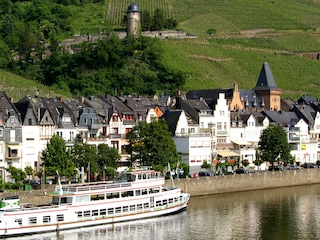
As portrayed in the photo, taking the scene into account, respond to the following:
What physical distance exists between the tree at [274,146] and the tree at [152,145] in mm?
14830

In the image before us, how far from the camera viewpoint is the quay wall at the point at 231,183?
2719 inches

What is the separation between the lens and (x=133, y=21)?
16038 centimetres

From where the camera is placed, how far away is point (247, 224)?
220 ft

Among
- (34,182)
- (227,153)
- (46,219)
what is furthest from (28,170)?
(227,153)

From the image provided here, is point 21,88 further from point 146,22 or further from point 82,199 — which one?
point 82,199

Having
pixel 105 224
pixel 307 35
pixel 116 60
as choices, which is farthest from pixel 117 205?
pixel 307 35

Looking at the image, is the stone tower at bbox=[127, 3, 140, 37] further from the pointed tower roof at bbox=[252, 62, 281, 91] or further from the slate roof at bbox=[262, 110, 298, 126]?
the slate roof at bbox=[262, 110, 298, 126]

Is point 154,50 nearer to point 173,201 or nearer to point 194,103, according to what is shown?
point 194,103

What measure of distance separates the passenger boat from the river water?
2.27ft

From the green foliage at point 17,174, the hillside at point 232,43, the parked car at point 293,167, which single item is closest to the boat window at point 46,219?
the green foliage at point 17,174

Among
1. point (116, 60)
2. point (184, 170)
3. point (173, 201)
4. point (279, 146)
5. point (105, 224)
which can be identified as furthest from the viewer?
point (116, 60)

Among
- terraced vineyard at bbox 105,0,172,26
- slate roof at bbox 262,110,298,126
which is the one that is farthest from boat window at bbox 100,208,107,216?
terraced vineyard at bbox 105,0,172,26

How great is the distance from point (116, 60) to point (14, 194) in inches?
2922

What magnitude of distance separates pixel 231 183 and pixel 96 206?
2139 centimetres
